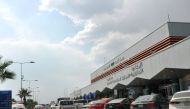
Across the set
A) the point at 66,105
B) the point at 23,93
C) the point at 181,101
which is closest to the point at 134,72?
the point at 66,105

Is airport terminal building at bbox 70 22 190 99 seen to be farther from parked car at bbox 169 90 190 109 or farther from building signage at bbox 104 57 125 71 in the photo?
parked car at bbox 169 90 190 109

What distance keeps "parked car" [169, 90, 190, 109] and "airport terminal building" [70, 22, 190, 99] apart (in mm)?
17313

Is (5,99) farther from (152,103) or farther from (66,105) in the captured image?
(152,103)

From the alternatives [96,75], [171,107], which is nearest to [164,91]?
[171,107]

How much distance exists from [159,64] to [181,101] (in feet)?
75.5

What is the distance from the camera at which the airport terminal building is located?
1384 inches

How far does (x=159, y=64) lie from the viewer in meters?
38.7

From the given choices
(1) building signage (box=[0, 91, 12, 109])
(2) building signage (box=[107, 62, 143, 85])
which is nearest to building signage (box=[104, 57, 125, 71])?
(2) building signage (box=[107, 62, 143, 85])

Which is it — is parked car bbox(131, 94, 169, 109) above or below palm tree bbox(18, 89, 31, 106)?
below

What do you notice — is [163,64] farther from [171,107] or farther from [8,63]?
[171,107]

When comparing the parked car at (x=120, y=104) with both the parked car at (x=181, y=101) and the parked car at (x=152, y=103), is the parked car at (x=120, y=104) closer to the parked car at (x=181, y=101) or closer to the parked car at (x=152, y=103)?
the parked car at (x=152, y=103)

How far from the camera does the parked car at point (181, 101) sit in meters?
15.6

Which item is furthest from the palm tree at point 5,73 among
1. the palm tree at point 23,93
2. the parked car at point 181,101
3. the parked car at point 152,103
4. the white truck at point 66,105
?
the palm tree at point 23,93

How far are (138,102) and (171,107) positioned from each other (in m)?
6.74
